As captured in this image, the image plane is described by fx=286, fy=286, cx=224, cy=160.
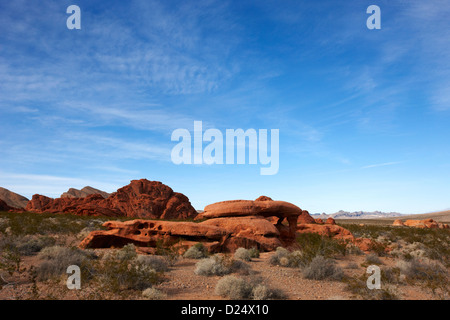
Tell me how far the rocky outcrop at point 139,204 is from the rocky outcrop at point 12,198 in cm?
4184

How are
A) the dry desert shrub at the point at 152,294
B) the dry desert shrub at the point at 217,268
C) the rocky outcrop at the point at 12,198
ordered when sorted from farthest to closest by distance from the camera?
the rocky outcrop at the point at 12,198, the dry desert shrub at the point at 217,268, the dry desert shrub at the point at 152,294

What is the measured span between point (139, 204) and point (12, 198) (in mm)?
64007

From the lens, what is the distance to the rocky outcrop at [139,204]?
5309 cm

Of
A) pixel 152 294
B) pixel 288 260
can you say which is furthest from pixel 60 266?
pixel 288 260

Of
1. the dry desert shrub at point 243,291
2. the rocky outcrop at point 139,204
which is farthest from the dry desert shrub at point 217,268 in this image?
the rocky outcrop at point 139,204

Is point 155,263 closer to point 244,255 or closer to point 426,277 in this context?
point 244,255

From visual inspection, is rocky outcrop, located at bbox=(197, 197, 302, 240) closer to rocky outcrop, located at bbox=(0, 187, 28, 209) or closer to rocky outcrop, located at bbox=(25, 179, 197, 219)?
rocky outcrop, located at bbox=(25, 179, 197, 219)

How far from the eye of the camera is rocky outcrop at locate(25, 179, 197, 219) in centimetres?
5309

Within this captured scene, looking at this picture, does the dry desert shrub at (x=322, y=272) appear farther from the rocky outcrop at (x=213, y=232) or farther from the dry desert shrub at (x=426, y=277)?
the rocky outcrop at (x=213, y=232)

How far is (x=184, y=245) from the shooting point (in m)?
14.7

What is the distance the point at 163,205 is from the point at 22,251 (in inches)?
1646

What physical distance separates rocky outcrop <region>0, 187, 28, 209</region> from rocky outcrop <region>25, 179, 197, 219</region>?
41.8 metres

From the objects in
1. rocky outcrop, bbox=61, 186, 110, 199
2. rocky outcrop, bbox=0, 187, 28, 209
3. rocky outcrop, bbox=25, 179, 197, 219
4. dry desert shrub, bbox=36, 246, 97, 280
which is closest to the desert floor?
dry desert shrub, bbox=36, 246, 97, 280
